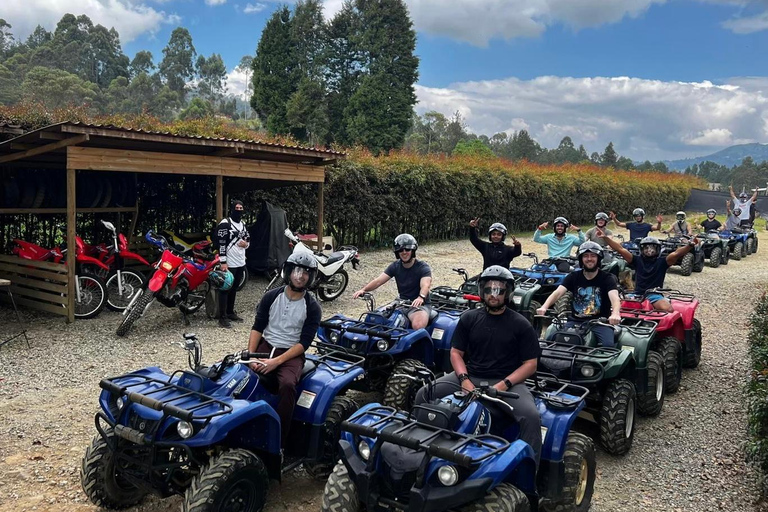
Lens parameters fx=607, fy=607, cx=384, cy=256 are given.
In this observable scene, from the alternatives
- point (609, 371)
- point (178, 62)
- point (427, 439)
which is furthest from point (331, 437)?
point (178, 62)

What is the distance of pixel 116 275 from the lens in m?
9.22

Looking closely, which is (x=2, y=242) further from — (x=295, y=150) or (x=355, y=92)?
(x=355, y=92)

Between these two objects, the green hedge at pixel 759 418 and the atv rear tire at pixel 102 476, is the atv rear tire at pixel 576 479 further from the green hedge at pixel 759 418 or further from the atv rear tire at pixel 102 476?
the atv rear tire at pixel 102 476

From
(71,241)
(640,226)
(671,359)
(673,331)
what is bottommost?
(671,359)

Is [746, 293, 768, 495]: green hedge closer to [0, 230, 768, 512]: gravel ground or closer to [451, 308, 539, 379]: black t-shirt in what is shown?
[0, 230, 768, 512]: gravel ground

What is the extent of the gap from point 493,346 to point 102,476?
2.57 m

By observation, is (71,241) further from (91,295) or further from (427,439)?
(427,439)

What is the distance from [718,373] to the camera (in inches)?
291

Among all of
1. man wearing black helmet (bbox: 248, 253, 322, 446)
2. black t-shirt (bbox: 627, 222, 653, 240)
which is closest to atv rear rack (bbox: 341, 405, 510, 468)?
man wearing black helmet (bbox: 248, 253, 322, 446)

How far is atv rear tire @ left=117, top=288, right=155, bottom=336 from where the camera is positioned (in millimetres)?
8023

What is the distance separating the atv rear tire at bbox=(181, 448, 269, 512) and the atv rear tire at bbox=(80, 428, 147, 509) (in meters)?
0.63

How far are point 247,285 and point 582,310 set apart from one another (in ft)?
24.5

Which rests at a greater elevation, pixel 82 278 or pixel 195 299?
pixel 82 278

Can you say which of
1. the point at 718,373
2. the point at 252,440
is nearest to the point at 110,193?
the point at 252,440
